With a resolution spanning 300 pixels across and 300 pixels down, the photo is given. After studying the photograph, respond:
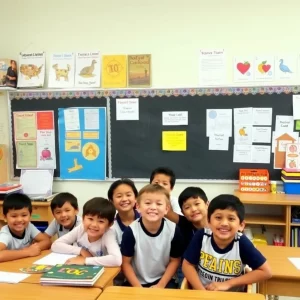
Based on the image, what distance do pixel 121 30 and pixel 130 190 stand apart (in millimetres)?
2019

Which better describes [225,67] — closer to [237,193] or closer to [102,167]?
[237,193]

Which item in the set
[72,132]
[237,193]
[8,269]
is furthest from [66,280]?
[72,132]

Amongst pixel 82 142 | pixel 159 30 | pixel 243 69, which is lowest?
pixel 82 142

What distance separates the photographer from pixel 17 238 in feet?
7.61

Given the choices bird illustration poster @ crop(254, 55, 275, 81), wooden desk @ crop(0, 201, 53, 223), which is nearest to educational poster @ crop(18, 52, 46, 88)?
wooden desk @ crop(0, 201, 53, 223)

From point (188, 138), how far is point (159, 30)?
1.11 m

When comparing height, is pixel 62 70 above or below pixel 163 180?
above

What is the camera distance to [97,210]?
212cm

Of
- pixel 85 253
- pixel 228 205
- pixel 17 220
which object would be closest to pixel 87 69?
pixel 17 220

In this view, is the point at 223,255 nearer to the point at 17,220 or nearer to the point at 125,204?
the point at 125,204

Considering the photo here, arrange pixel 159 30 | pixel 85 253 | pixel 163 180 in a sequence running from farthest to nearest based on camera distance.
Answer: pixel 159 30 < pixel 163 180 < pixel 85 253

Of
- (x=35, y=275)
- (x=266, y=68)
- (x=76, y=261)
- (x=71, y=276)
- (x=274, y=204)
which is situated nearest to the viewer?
(x=71, y=276)

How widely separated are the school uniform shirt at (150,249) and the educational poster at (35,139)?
2177 mm

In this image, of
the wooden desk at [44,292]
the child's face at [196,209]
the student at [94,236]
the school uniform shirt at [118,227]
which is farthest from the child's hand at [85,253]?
the child's face at [196,209]
